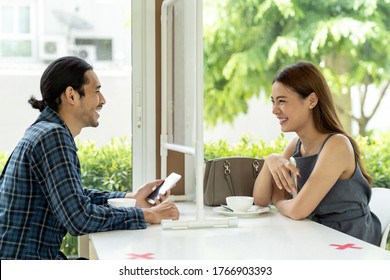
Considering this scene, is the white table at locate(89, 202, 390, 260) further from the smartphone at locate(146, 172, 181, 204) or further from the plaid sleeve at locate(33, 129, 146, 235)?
the smartphone at locate(146, 172, 181, 204)

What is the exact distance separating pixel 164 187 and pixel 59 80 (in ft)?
1.69

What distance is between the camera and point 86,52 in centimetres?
321

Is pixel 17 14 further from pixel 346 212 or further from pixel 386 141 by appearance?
pixel 386 141

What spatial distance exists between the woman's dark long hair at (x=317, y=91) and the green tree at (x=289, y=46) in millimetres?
2143

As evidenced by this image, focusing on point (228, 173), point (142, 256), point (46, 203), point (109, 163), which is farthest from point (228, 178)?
point (142, 256)

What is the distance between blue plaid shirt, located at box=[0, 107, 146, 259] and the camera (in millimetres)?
2113

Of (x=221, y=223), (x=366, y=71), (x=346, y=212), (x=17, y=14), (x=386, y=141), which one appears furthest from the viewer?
(x=366, y=71)

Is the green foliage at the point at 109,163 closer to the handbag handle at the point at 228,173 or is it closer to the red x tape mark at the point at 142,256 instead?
the handbag handle at the point at 228,173

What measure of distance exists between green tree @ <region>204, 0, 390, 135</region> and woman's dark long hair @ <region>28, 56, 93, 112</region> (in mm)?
2425

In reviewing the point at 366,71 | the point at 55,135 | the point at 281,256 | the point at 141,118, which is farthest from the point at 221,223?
the point at 366,71

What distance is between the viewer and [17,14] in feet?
10.4

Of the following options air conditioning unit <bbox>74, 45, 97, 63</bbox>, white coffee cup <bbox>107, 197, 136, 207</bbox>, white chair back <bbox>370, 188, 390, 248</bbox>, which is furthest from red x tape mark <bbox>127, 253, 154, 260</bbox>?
air conditioning unit <bbox>74, 45, 97, 63</bbox>

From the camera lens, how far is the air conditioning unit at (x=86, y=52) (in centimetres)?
321

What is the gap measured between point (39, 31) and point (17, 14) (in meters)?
0.11
